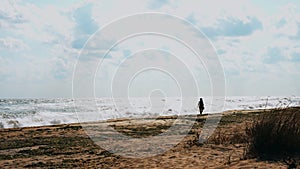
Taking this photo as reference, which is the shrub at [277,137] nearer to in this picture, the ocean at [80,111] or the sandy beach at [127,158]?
the sandy beach at [127,158]

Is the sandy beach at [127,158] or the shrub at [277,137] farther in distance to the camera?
the sandy beach at [127,158]

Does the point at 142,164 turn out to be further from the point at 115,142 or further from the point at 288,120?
the point at 115,142

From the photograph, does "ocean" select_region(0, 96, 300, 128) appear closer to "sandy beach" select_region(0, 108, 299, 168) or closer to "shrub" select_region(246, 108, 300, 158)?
"sandy beach" select_region(0, 108, 299, 168)

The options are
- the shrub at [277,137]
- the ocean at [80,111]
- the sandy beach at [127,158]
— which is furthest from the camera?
the ocean at [80,111]

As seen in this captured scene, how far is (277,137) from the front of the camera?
309 inches

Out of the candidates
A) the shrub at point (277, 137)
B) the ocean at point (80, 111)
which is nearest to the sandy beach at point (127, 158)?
the shrub at point (277, 137)

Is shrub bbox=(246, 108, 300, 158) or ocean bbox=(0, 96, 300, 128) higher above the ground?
ocean bbox=(0, 96, 300, 128)

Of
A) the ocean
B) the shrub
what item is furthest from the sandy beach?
the ocean

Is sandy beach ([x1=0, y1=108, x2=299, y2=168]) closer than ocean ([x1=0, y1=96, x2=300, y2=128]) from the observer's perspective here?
Yes

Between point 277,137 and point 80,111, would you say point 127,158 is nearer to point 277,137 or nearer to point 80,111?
point 277,137

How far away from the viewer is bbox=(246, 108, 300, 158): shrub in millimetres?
7773

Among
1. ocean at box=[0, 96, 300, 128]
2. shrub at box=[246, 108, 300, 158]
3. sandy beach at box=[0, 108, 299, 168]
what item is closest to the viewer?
shrub at box=[246, 108, 300, 158]

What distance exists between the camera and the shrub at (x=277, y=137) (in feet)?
25.5

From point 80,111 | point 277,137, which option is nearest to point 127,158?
point 277,137
